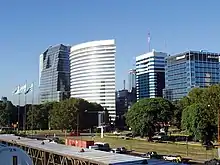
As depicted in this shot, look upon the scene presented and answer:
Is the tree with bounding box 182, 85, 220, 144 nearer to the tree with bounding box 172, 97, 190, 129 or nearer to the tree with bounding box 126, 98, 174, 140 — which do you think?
the tree with bounding box 126, 98, 174, 140

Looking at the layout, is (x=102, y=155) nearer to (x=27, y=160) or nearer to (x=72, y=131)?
(x=27, y=160)

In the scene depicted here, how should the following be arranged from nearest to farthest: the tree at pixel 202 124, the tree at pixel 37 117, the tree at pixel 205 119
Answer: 1. the tree at pixel 202 124
2. the tree at pixel 205 119
3. the tree at pixel 37 117

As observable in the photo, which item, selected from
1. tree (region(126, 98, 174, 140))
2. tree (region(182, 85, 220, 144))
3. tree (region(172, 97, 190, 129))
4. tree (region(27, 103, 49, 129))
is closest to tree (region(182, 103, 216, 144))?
tree (region(182, 85, 220, 144))

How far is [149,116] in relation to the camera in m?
92.2

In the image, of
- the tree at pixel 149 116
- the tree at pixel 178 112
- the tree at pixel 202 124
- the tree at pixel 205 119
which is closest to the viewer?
the tree at pixel 202 124

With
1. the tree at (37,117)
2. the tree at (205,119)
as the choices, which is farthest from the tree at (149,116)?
the tree at (37,117)

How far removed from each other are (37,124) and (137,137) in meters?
61.5

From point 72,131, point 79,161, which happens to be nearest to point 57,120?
point 72,131

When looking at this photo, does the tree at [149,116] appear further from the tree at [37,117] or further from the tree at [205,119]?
the tree at [37,117]

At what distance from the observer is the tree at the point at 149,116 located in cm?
9138

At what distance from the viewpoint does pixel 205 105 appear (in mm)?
78250

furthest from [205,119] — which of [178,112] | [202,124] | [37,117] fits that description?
[37,117]

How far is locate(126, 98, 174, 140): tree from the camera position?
91375 millimetres

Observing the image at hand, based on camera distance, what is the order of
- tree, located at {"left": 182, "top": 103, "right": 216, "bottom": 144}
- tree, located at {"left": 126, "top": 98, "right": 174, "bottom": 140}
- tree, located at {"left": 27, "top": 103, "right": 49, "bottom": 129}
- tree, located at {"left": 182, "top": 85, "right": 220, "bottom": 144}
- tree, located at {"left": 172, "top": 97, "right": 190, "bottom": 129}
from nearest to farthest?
1. tree, located at {"left": 182, "top": 103, "right": 216, "bottom": 144}
2. tree, located at {"left": 182, "top": 85, "right": 220, "bottom": 144}
3. tree, located at {"left": 126, "top": 98, "right": 174, "bottom": 140}
4. tree, located at {"left": 172, "top": 97, "right": 190, "bottom": 129}
5. tree, located at {"left": 27, "top": 103, "right": 49, "bottom": 129}
